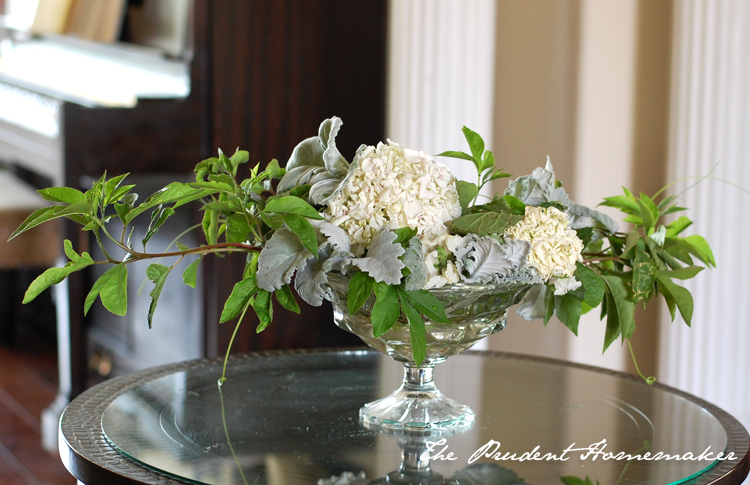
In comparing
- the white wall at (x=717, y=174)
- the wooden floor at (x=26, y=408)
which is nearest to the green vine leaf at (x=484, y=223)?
the white wall at (x=717, y=174)

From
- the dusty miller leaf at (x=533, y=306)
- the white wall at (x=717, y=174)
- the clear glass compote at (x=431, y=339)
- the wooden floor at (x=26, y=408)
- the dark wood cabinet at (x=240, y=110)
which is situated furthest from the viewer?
the wooden floor at (x=26, y=408)

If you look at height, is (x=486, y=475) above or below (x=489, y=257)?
below

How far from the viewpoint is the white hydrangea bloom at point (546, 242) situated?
83 centimetres

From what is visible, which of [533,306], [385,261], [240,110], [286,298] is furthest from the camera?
[240,110]

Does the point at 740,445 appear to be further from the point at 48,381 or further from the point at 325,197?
the point at 48,381

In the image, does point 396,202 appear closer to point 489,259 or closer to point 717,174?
point 489,259

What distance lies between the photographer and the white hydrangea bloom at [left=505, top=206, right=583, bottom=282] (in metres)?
0.83

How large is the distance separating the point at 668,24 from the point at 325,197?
1361mm

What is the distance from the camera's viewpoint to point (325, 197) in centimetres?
84

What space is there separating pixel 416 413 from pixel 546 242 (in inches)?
10.4

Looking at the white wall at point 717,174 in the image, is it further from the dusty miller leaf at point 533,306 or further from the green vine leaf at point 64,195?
the green vine leaf at point 64,195

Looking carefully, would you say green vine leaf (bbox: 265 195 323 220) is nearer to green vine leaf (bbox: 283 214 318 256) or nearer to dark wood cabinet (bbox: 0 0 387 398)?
green vine leaf (bbox: 283 214 318 256)

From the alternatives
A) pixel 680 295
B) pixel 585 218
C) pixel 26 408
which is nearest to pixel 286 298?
pixel 585 218

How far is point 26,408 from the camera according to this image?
2893mm
